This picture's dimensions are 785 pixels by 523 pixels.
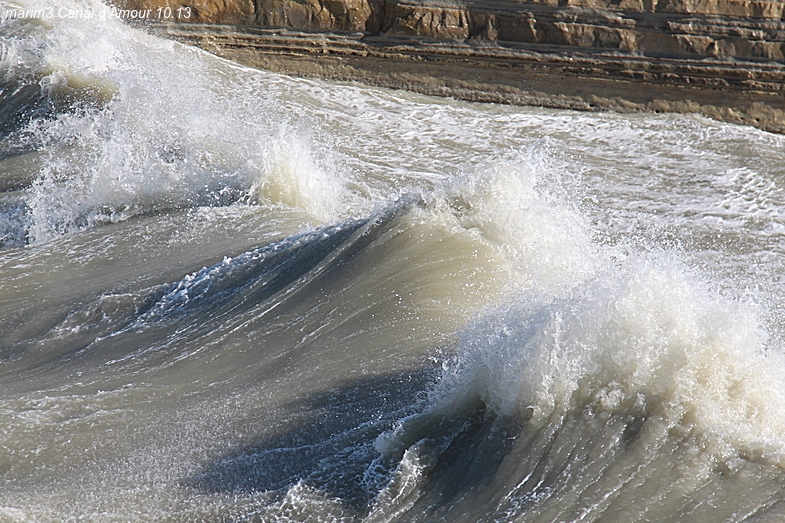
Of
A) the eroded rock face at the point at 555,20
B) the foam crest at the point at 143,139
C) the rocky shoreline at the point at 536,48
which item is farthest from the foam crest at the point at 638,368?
the eroded rock face at the point at 555,20

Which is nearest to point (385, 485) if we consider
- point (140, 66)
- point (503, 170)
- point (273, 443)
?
point (273, 443)

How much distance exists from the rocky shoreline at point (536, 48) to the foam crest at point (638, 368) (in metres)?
8.33

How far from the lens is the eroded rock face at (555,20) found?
10672mm

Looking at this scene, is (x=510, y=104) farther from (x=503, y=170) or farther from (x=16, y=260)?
(x=16, y=260)

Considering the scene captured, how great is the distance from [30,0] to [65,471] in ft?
34.7

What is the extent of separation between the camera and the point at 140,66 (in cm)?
995

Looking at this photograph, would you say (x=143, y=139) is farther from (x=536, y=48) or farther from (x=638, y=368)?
(x=536, y=48)

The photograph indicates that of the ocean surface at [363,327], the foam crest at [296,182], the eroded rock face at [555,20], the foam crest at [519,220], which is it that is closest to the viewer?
the ocean surface at [363,327]

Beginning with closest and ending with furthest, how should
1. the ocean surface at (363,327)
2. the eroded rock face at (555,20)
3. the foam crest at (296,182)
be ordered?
the ocean surface at (363,327), the foam crest at (296,182), the eroded rock face at (555,20)

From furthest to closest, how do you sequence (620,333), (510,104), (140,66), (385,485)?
1. (510,104)
2. (140,66)
3. (620,333)
4. (385,485)

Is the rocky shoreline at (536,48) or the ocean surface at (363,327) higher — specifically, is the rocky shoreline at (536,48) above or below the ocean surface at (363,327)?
above

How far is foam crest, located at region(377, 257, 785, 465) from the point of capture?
9.55 feet

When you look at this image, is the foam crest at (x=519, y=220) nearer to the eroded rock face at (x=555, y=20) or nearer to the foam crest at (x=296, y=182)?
the foam crest at (x=296, y=182)

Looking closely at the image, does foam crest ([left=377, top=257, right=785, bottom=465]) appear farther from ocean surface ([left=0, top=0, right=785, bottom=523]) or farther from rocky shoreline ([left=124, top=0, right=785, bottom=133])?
rocky shoreline ([left=124, top=0, right=785, bottom=133])
